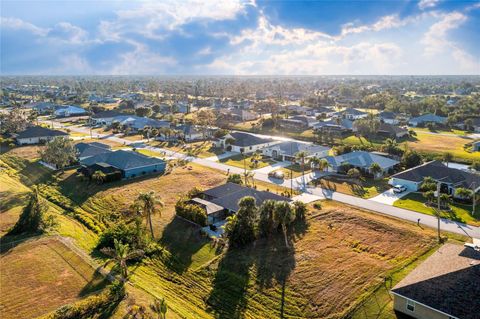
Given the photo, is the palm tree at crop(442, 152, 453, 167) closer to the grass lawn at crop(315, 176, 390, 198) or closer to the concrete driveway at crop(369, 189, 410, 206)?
the grass lawn at crop(315, 176, 390, 198)

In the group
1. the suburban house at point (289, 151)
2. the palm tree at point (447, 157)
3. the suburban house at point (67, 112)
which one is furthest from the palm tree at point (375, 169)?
the suburban house at point (67, 112)

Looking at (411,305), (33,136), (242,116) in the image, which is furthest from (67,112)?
(411,305)

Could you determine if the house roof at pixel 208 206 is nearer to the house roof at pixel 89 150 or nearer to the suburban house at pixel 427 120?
the house roof at pixel 89 150

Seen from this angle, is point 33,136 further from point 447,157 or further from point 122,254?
point 447,157

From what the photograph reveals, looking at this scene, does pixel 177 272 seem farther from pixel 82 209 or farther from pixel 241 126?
pixel 241 126

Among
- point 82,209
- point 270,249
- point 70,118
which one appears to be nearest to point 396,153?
point 270,249

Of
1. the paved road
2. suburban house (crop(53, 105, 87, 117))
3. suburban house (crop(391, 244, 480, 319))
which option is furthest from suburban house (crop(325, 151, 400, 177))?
suburban house (crop(53, 105, 87, 117))
